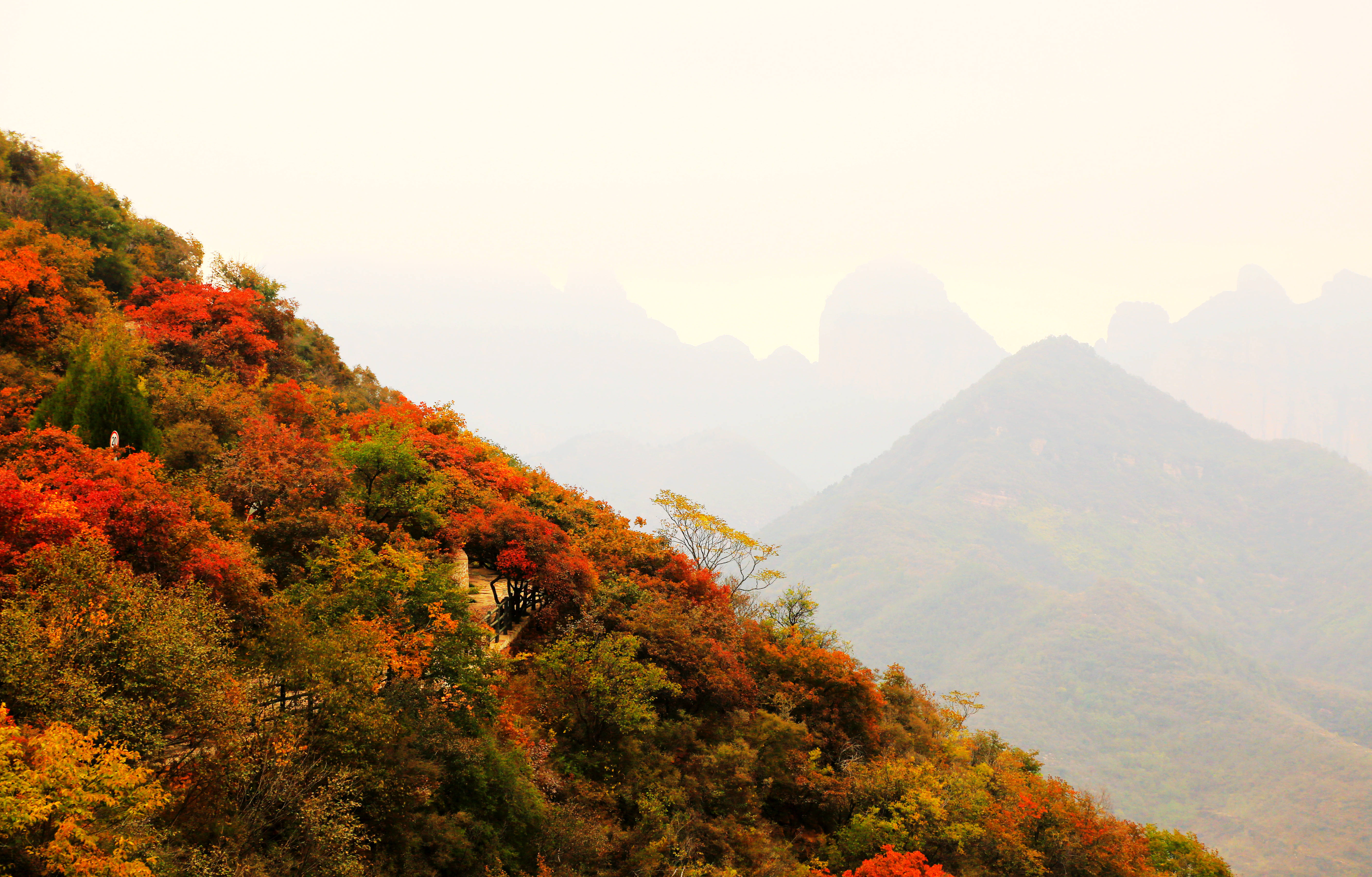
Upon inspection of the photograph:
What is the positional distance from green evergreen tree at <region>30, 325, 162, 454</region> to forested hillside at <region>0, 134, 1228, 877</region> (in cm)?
10

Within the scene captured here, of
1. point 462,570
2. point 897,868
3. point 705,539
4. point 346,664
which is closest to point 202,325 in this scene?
point 462,570

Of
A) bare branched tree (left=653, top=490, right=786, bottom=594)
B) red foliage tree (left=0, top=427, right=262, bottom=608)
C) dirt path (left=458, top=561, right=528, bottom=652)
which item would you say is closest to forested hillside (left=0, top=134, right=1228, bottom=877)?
red foliage tree (left=0, top=427, right=262, bottom=608)

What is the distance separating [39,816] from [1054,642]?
229105mm

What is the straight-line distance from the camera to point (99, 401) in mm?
18391

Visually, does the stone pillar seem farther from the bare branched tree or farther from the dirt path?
the bare branched tree

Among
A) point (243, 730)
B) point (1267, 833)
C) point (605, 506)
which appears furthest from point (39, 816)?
point (1267, 833)

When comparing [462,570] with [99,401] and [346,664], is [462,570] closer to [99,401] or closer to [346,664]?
Answer: [346,664]

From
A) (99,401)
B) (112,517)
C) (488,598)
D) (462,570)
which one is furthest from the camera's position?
(488,598)

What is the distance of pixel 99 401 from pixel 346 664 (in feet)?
40.6

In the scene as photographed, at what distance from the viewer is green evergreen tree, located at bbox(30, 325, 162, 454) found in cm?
1817

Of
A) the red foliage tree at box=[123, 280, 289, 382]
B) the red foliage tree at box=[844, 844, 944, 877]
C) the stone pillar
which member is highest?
the red foliage tree at box=[123, 280, 289, 382]

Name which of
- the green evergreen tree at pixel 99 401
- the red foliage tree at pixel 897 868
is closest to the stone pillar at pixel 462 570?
the green evergreen tree at pixel 99 401

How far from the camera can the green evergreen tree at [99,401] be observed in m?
18.2

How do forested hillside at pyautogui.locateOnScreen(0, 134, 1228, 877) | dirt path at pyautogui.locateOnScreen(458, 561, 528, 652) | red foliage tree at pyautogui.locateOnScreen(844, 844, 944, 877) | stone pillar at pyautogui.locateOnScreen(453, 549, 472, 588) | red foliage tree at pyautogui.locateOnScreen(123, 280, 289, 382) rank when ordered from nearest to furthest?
forested hillside at pyautogui.locateOnScreen(0, 134, 1228, 877) < red foliage tree at pyautogui.locateOnScreen(844, 844, 944, 877) < dirt path at pyautogui.locateOnScreen(458, 561, 528, 652) < stone pillar at pyautogui.locateOnScreen(453, 549, 472, 588) < red foliage tree at pyautogui.locateOnScreen(123, 280, 289, 382)
